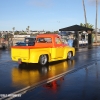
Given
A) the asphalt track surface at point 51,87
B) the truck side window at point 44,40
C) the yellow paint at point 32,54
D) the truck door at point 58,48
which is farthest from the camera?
the truck side window at point 44,40

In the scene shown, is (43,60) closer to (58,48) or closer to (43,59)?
(43,59)

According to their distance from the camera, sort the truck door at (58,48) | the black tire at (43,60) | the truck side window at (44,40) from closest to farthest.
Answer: the black tire at (43,60)
the truck door at (58,48)
the truck side window at (44,40)

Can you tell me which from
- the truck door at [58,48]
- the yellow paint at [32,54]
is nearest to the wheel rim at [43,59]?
the yellow paint at [32,54]

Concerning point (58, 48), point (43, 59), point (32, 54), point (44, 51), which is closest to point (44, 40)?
point (58, 48)

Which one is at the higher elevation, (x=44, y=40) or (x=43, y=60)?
(x=44, y=40)

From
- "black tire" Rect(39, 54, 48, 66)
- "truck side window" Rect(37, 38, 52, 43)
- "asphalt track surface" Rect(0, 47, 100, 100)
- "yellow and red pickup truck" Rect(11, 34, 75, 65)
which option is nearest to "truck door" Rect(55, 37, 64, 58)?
"yellow and red pickup truck" Rect(11, 34, 75, 65)

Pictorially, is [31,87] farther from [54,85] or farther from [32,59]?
[32,59]

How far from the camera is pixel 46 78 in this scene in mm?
8852

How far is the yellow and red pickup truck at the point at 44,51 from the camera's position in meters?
12.2

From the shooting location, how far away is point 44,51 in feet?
41.7

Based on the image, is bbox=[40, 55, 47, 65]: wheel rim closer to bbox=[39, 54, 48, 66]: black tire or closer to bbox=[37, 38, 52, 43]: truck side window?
bbox=[39, 54, 48, 66]: black tire

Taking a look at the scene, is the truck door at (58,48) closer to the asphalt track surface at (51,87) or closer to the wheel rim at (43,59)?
the wheel rim at (43,59)

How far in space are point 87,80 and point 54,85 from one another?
1505 millimetres

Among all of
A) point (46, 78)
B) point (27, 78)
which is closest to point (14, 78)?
point (27, 78)
